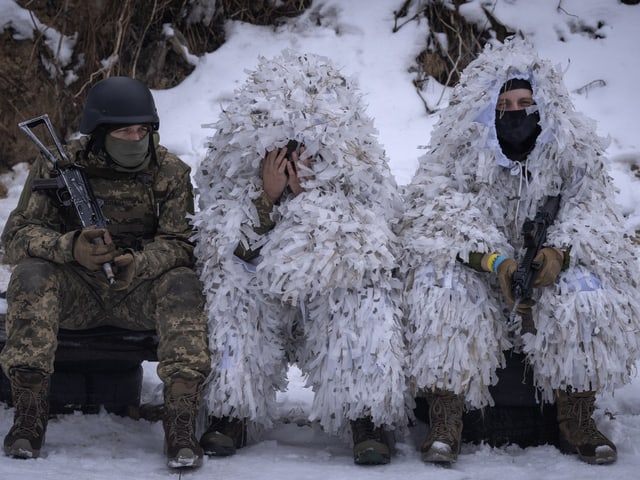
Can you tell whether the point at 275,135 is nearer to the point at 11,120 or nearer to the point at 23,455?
the point at 23,455

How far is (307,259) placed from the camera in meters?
2.74

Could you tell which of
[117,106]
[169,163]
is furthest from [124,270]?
[117,106]

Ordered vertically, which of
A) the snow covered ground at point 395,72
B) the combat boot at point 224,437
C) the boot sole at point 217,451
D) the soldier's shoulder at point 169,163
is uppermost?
the snow covered ground at point 395,72

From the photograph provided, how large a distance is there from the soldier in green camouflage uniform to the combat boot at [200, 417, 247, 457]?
0.36 ft

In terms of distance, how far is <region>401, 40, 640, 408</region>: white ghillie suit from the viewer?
8.89 feet

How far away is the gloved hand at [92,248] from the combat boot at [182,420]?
1.44 ft

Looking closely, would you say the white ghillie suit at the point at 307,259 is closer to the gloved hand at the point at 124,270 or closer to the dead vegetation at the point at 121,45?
the gloved hand at the point at 124,270

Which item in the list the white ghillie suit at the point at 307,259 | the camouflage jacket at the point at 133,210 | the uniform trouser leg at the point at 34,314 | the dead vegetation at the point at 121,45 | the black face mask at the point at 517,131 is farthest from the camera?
the dead vegetation at the point at 121,45

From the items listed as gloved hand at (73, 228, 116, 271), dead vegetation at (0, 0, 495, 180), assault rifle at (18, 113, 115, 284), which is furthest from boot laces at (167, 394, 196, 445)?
dead vegetation at (0, 0, 495, 180)

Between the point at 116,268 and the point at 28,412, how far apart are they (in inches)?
20.2

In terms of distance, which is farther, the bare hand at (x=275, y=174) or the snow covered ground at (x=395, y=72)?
the snow covered ground at (x=395, y=72)

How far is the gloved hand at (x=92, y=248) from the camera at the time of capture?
2688 mm

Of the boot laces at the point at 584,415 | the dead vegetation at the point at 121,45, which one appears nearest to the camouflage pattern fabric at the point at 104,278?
the boot laces at the point at 584,415

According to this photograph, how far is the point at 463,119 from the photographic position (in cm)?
304
